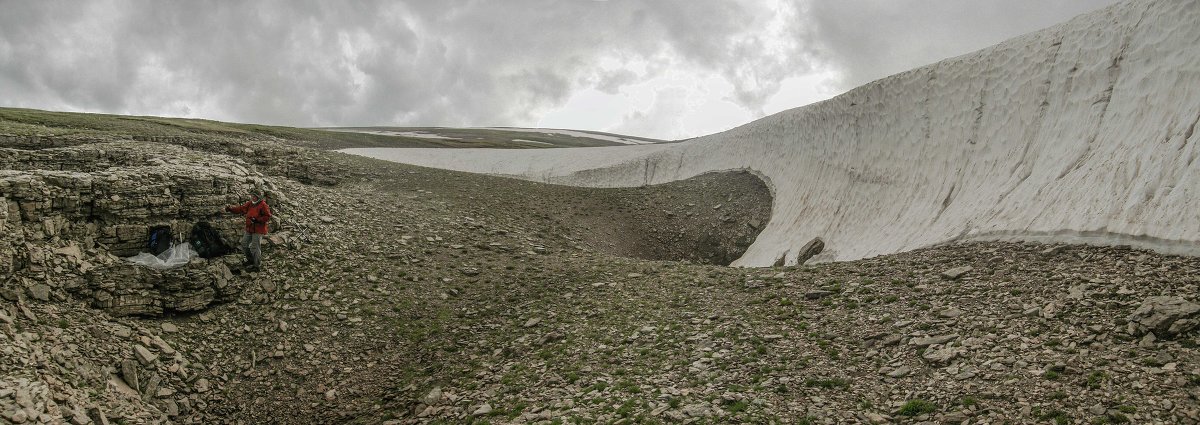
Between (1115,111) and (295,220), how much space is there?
801 inches

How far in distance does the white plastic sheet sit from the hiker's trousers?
109cm

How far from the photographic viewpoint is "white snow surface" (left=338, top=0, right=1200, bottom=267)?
1195 cm

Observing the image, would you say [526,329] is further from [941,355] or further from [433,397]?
[941,355]

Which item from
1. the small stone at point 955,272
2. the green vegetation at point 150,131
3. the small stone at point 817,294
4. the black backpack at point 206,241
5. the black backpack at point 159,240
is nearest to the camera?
the small stone at point 955,272

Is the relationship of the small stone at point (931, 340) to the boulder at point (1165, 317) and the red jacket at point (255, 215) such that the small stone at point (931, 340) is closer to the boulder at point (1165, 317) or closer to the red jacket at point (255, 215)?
the boulder at point (1165, 317)

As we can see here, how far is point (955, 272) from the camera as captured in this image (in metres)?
12.7

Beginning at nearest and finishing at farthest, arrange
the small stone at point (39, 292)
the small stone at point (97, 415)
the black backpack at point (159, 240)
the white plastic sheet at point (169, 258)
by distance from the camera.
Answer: the small stone at point (97, 415) < the small stone at point (39, 292) < the white plastic sheet at point (169, 258) < the black backpack at point (159, 240)

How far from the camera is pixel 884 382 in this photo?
9.72 meters

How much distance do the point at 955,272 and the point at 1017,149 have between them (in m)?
5.99

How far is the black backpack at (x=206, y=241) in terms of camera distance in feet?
49.2

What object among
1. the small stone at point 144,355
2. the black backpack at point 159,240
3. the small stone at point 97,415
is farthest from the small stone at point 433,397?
the black backpack at point 159,240

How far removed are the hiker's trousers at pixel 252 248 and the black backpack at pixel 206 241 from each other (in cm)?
61

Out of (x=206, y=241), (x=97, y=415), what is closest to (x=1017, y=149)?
(x=97, y=415)

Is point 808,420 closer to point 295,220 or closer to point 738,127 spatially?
point 295,220
